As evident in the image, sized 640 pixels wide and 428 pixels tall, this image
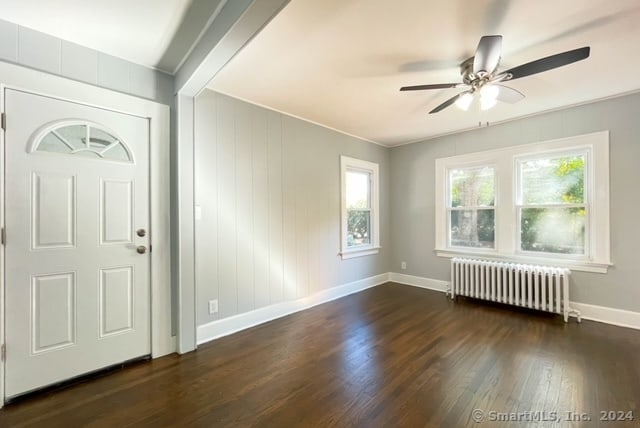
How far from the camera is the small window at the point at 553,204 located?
327 cm

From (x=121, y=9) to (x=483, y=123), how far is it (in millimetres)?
4057

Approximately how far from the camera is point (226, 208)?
9.42 ft

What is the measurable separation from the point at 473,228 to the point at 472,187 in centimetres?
61

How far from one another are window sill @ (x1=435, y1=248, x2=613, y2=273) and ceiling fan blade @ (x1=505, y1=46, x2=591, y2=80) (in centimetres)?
Answer: 251

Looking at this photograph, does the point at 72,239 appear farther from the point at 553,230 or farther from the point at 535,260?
the point at 553,230

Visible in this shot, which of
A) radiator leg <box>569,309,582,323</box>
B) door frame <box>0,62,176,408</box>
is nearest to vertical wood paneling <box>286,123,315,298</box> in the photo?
door frame <box>0,62,176,408</box>

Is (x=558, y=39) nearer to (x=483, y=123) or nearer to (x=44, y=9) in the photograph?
(x=483, y=123)

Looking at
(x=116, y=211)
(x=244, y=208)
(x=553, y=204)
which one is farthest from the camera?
(x=553, y=204)

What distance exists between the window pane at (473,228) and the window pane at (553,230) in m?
0.38

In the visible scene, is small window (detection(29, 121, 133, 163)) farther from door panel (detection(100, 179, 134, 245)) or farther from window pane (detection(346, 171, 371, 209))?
window pane (detection(346, 171, 371, 209))

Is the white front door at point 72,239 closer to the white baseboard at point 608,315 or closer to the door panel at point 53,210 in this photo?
the door panel at point 53,210

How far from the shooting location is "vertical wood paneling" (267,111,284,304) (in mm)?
3252

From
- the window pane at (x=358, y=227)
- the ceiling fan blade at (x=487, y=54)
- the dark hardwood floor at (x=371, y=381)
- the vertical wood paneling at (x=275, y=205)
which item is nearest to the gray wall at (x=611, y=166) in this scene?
the dark hardwood floor at (x=371, y=381)

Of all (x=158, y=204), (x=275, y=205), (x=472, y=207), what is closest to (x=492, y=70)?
(x=275, y=205)
